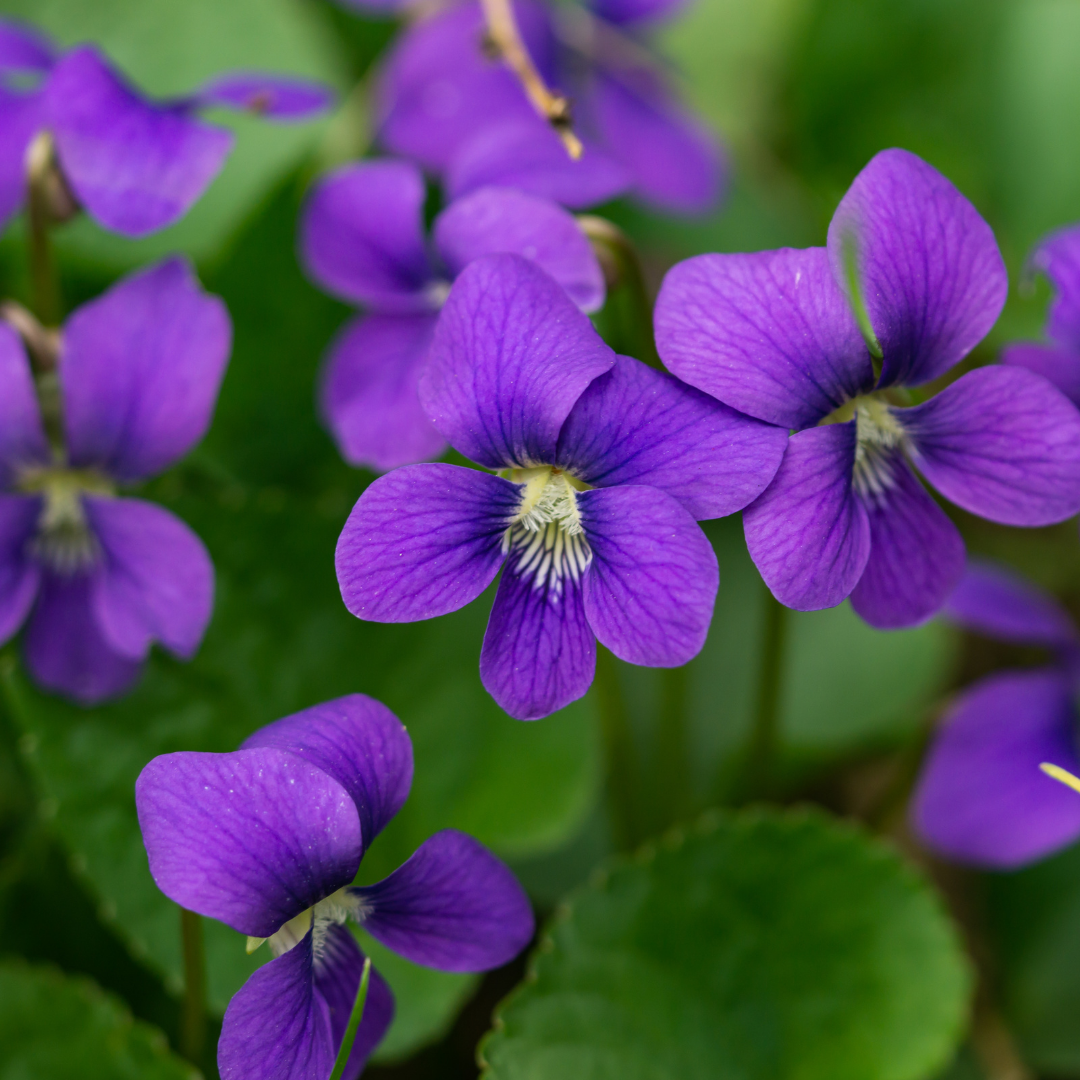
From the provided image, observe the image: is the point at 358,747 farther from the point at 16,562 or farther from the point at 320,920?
the point at 16,562

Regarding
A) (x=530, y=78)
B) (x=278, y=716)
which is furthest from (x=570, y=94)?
(x=278, y=716)

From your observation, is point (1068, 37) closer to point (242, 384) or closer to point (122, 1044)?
point (242, 384)

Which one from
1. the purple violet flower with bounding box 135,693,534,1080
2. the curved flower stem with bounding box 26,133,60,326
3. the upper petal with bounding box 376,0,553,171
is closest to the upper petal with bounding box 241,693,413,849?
the purple violet flower with bounding box 135,693,534,1080

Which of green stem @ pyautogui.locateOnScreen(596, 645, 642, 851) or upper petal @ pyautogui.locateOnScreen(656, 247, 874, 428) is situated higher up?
upper petal @ pyautogui.locateOnScreen(656, 247, 874, 428)

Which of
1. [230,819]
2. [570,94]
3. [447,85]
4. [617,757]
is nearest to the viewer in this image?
[230,819]

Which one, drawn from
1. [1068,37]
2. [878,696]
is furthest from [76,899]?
[1068,37]

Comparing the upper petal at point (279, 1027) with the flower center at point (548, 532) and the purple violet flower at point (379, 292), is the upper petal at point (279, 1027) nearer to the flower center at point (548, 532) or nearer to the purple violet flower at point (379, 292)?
the flower center at point (548, 532)

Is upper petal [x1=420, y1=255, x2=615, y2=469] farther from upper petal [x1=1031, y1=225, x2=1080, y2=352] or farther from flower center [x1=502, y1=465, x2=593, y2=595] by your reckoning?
upper petal [x1=1031, y1=225, x2=1080, y2=352]
